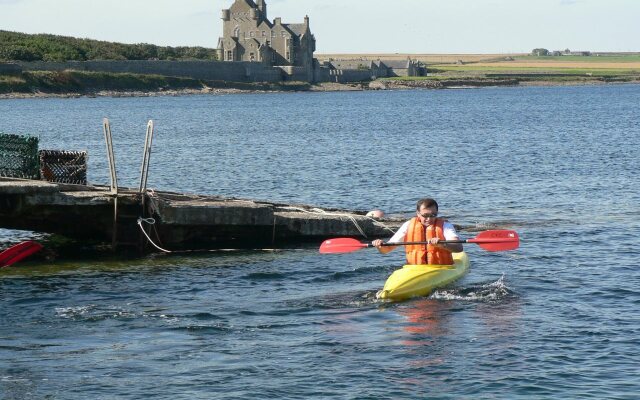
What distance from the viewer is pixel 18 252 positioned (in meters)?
25.3

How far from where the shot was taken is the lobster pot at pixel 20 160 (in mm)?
27484

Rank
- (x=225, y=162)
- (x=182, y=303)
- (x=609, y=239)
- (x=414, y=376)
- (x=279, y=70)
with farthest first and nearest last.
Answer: (x=279, y=70)
(x=225, y=162)
(x=609, y=239)
(x=182, y=303)
(x=414, y=376)

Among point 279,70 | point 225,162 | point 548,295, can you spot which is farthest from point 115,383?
point 279,70

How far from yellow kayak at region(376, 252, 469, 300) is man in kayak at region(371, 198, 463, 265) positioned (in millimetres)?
286

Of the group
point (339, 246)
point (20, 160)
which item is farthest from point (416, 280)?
point (20, 160)

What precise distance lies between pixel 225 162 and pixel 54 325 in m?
36.1

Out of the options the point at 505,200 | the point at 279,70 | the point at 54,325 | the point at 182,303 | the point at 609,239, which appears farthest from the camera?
the point at 279,70

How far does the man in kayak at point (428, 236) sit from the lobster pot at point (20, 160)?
1047cm

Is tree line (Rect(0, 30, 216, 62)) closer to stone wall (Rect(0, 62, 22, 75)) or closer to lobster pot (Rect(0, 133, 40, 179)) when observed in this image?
stone wall (Rect(0, 62, 22, 75))

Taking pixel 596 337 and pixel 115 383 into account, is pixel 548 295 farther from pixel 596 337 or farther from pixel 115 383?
pixel 115 383

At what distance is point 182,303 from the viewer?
20828 millimetres

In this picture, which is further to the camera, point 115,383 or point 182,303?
point 182,303

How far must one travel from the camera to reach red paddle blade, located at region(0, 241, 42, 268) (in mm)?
24922

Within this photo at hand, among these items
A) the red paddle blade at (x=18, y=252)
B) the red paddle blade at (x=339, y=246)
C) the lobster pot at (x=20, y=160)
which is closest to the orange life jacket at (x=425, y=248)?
the red paddle blade at (x=339, y=246)
